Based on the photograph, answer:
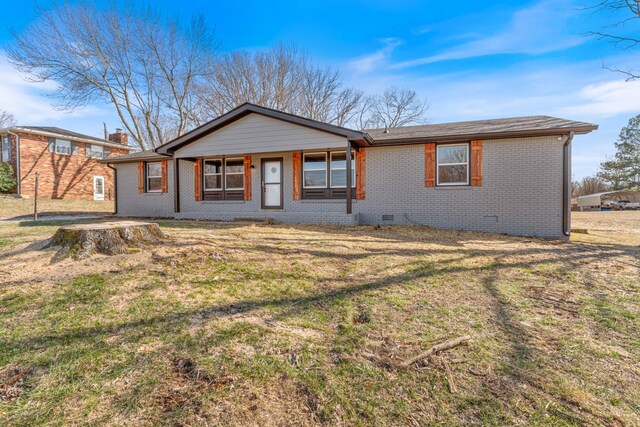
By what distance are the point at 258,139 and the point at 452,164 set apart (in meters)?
6.45

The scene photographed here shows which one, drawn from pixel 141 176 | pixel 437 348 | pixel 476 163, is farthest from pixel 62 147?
pixel 437 348

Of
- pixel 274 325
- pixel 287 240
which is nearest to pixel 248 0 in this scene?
pixel 287 240

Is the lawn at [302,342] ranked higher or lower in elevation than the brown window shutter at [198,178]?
lower

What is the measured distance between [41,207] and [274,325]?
20.0 metres

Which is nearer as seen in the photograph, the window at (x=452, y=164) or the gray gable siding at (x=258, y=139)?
the window at (x=452, y=164)

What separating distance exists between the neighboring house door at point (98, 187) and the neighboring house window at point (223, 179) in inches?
640

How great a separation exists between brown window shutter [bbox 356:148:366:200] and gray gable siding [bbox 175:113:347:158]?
104 centimetres

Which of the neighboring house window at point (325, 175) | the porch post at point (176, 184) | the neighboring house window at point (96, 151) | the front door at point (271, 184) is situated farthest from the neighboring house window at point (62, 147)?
the neighboring house window at point (325, 175)

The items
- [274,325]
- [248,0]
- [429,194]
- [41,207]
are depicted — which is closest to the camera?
[274,325]

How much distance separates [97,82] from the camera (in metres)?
20.3

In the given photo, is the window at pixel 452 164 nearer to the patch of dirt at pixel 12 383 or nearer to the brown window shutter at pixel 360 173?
the brown window shutter at pixel 360 173

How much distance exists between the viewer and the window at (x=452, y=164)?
9758 millimetres

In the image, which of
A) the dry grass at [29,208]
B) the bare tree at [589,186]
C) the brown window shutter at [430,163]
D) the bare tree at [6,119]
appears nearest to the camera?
the brown window shutter at [430,163]

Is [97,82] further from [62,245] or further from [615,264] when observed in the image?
[615,264]
